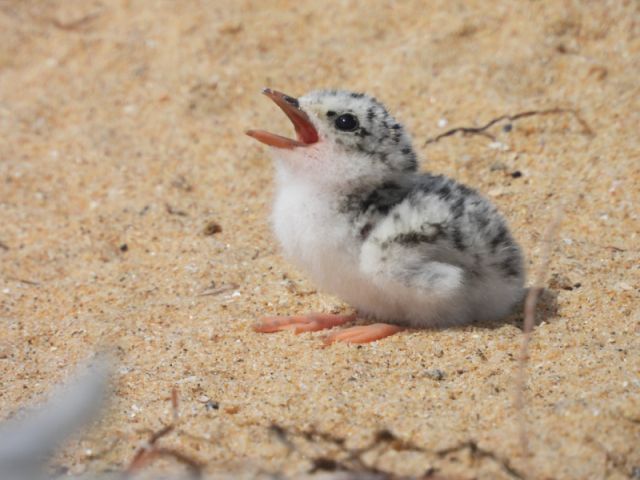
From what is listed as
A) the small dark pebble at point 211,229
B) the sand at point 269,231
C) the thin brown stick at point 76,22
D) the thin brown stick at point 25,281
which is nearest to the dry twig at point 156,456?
the sand at point 269,231

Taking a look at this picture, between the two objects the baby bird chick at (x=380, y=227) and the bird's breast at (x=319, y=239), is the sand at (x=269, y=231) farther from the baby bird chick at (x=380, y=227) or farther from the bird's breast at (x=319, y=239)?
the bird's breast at (x=319, y=239)

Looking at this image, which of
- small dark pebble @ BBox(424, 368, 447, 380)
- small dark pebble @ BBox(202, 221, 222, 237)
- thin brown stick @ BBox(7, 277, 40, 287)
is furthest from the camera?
small dark pebble @ BBox(202, 221, 222, 237)

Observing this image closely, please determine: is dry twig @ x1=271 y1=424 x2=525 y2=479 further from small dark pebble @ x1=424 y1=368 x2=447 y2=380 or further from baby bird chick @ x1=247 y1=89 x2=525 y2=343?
baby bird chick @ x1=247 y1=89 x2=525 y2=343

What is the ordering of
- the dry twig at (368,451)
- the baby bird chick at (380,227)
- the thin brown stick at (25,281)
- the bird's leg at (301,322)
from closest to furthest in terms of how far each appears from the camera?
the dry twig at (368,451) → the baby bird chick at (380,227) → the bird's leg at (301,322) → the thin brown stick at (25,281)

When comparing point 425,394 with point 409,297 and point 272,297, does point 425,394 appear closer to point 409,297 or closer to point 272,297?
point 409,297

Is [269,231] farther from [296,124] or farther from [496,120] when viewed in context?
[496,120]

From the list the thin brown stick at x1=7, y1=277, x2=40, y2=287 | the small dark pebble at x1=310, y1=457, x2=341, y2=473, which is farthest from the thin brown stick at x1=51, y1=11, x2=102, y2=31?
the small dark pebble at x1=310, y1=457, x2=341, y2=473

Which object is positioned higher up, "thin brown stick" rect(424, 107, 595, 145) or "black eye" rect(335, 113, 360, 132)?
"thin brown stick" rect(424, 107, 595, 145)
